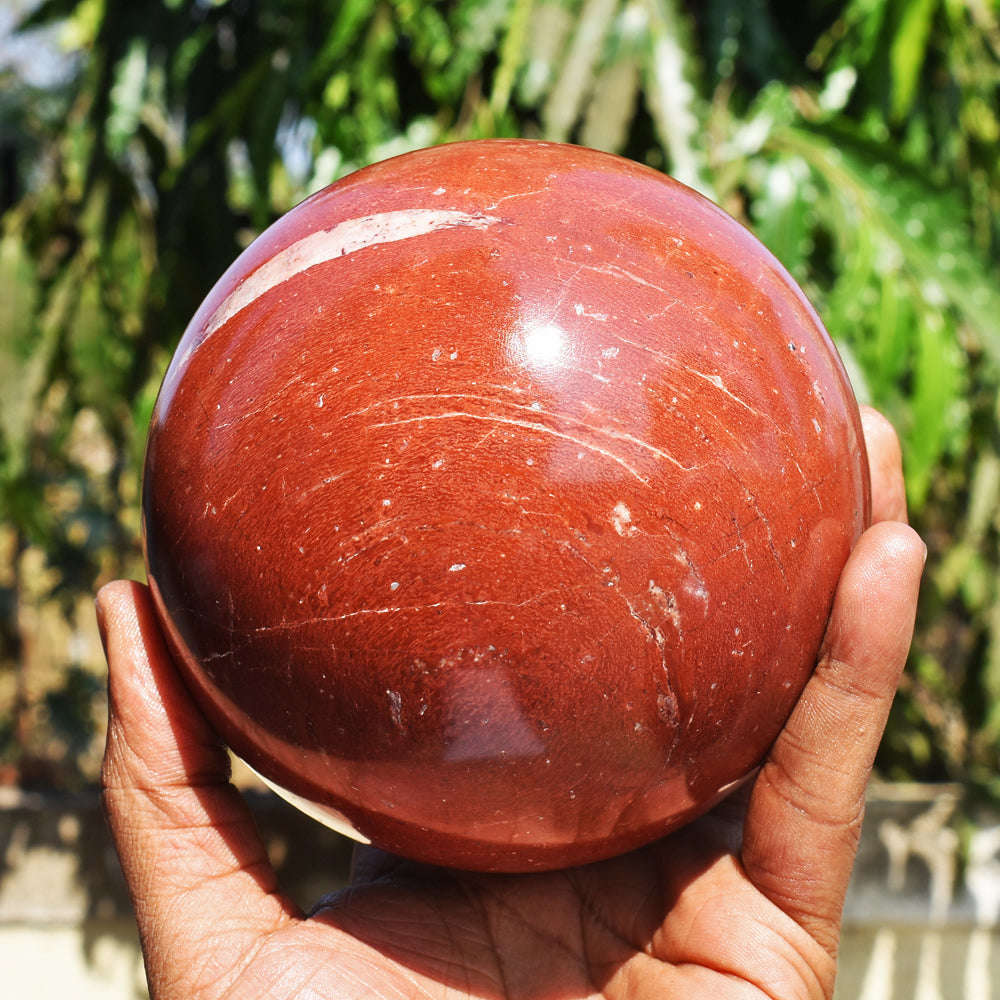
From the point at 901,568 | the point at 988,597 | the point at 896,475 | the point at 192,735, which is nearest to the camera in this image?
the point at 901,568

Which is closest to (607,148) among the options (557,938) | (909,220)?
(909,220)

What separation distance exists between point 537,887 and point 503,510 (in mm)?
620

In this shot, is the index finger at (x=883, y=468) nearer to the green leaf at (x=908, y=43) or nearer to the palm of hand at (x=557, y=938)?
the palm of hand at (x=557, y=938)

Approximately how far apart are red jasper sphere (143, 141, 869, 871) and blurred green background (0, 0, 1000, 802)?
0.80 metres

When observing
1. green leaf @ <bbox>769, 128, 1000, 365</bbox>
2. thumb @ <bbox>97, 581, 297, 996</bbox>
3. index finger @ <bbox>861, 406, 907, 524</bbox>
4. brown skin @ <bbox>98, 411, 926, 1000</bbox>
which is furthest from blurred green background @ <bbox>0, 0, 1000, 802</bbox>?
thumb @ <bbox>97, 581, 297, 996</bbox>

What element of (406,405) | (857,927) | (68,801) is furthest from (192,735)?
(857,927)

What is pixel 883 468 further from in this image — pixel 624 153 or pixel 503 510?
pixel 624 153

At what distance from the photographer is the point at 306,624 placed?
1.01 m

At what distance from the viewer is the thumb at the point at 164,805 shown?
123 centimetres

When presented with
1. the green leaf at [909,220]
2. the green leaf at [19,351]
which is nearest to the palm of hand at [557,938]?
the green leaf at [909,220]

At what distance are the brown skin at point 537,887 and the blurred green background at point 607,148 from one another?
782 millimetres

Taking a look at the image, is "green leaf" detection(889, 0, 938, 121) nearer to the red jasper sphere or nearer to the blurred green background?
the blurred green background

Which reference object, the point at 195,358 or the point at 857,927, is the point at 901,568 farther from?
the point at 857,927

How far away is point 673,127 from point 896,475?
28.2 inches
